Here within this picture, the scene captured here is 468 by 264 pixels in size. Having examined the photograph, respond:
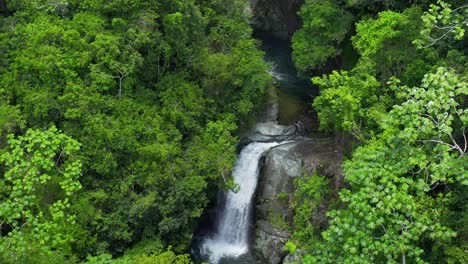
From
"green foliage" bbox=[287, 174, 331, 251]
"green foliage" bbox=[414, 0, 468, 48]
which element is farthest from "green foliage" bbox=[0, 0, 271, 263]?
"green foliage" bbox=[414, 0, 468, 48]

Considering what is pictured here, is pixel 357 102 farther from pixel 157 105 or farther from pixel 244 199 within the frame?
pixel 157 105

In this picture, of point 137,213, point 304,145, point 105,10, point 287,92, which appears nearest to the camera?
point 137,213

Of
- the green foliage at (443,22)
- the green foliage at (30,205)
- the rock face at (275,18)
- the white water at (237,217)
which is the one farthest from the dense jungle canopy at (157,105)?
the rock face at (275,18)

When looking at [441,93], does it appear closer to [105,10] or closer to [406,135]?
[406,135]

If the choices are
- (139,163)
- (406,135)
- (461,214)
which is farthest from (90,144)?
(461,214)

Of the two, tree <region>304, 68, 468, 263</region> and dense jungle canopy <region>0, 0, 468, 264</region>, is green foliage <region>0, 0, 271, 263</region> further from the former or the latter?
tree <region>304, 68, 468, 263</region>

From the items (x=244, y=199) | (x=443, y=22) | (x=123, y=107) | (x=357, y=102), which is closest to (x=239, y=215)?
(x=244, y=199)

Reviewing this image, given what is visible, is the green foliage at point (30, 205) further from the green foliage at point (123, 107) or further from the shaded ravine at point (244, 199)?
the shaded ravine at point (244, 199)
